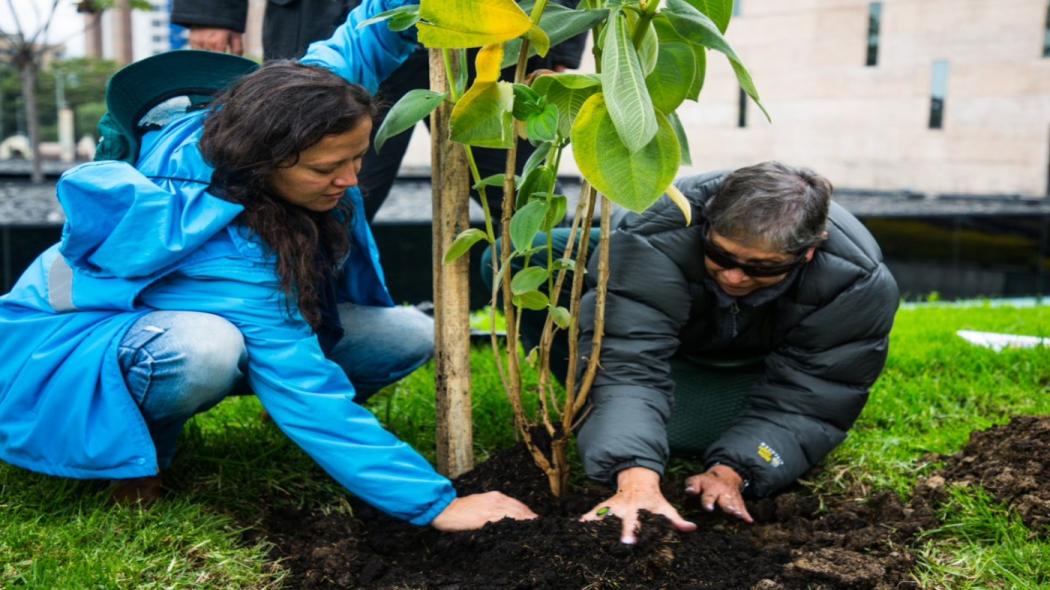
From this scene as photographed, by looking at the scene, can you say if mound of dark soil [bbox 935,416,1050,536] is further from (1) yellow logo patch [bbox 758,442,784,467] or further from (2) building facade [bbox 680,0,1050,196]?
(2) building facade [bbox 680,0,1050,196]

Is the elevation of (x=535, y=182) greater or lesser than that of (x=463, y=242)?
greater

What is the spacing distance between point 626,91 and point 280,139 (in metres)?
0.77

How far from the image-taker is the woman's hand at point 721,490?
224 cm

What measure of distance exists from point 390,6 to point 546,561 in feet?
4.05

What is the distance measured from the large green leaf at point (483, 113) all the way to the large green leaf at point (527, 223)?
0.14m

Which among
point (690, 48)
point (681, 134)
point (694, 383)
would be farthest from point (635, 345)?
point (690, 48)

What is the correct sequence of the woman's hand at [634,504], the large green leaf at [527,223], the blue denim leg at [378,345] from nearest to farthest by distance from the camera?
the large green leaf at [527,223]
the woman's hand at [634,504]
the blue denim leg at [378,345]

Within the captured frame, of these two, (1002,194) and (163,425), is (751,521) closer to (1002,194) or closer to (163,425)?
(163,425)

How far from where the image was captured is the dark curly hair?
195 cm

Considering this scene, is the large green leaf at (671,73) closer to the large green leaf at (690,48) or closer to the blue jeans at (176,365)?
the large green leaf at (690,48)

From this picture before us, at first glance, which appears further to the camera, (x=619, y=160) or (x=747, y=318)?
(x=747, y=318)

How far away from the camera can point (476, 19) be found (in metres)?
1.59

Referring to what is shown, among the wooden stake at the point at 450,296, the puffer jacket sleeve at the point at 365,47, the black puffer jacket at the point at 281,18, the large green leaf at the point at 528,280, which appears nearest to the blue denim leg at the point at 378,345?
the wooden stake at the point at 450,296

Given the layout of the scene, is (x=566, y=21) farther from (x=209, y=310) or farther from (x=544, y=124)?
(x=209, y=310)
